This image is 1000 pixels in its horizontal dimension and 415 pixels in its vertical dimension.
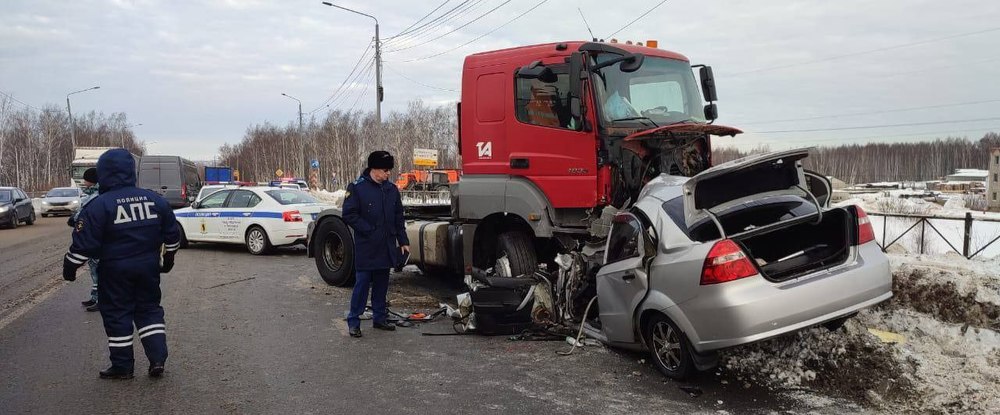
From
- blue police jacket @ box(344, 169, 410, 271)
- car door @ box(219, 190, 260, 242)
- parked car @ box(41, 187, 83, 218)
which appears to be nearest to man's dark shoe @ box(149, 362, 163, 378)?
blue police jacket @ box(344, 169, 410, 271)

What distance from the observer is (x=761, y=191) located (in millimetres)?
5012

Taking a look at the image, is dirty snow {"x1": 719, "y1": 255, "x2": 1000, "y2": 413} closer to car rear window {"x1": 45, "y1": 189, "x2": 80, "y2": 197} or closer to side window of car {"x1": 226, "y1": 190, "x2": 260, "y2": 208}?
side window of car {"x1": 226, "y1": 190, "x2": 260, "y2": 208}

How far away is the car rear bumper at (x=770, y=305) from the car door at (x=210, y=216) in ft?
40.2

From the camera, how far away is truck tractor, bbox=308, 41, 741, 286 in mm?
6637

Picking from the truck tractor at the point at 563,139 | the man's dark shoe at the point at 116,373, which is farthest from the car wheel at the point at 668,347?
the man's dark shoe at the point at 116,373

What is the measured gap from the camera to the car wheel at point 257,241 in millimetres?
13508

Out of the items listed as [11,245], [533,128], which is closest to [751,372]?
[533,128]

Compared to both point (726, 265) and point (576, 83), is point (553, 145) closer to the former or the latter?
point (576, 83)

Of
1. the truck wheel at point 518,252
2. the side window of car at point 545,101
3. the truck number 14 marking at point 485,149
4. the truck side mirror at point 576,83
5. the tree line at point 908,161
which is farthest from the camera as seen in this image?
the tree line at point 908,161

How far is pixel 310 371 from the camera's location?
17.1 feet

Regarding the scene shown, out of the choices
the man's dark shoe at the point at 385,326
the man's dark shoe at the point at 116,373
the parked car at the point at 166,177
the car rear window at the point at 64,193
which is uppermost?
the parked car at the point at 166,177

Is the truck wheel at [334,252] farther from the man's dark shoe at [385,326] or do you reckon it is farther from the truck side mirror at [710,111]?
the truck side mirror at [710,111]

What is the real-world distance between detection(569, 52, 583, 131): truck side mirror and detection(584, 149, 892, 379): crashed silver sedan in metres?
1.38

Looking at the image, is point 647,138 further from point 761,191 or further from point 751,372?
point 751,372
